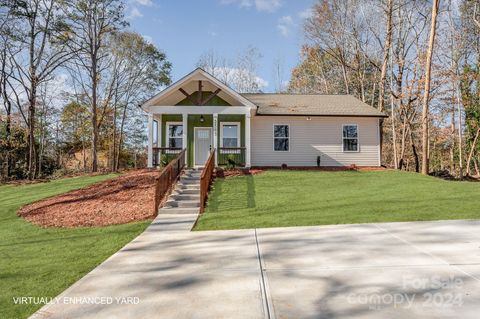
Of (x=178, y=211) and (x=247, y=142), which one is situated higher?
(x=247, y=142)

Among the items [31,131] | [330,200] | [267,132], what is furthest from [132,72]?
[330,200]

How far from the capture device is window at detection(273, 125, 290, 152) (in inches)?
655

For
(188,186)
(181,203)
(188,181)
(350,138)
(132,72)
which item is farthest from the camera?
(132,72)

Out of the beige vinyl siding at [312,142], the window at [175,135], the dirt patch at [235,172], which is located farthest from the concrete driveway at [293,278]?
Result: the beige vinyl siding at [312,142]

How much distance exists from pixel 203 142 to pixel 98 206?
290 inches

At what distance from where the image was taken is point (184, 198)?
9.95 meters

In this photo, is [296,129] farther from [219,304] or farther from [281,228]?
[219,304]

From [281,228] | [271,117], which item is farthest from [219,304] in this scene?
[271,117]

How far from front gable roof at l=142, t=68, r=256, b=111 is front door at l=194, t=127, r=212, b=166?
197 cm

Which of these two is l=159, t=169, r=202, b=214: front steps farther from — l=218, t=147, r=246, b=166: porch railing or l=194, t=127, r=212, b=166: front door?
l=194, t=127, r=212, b=166: front door

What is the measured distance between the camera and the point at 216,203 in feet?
31.7

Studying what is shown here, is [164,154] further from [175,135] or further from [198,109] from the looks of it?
[198,109]

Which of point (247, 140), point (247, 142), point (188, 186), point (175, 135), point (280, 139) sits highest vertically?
point (175, 135)

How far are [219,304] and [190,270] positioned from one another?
1195 mm
